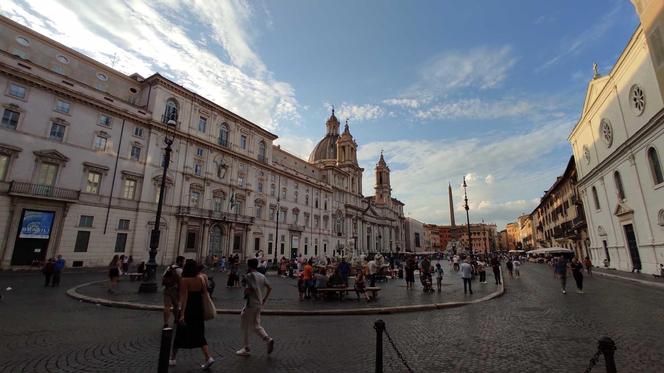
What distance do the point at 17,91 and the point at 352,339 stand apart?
29882 mm

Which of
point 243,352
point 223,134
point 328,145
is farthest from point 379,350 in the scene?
point 328,145

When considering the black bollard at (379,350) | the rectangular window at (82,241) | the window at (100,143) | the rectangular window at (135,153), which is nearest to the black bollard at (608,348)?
the black bollard at (379,350)

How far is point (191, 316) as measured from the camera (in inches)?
192

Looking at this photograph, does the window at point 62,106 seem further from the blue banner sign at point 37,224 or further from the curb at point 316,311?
the curb at point 316,311

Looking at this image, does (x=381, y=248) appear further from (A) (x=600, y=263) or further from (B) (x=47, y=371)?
(B) (x=47, y=371)

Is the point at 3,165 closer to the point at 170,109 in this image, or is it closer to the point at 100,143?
the point at 100,143

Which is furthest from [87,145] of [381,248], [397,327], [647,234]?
[381,248]

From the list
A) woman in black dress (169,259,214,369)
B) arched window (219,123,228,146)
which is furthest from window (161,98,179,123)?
woman in black dress (169,259,214,369)

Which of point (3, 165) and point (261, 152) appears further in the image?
point (261, 152)

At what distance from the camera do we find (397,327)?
793 centimetres

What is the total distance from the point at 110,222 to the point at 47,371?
25.9m

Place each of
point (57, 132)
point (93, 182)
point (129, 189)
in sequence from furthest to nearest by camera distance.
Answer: point (129, 189)
point (93, 182)
point (57, 132)

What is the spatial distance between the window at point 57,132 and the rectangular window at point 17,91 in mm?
2554

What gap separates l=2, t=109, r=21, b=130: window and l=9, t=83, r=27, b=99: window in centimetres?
123
